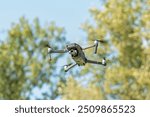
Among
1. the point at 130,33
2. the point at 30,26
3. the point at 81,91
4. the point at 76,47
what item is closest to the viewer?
the point at 76,47

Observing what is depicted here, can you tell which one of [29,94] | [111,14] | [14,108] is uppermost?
[14,108]

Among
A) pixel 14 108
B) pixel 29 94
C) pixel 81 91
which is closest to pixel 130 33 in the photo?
pixel 81 91

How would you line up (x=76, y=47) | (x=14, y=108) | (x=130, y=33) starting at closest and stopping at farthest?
(x=76, y=47) → (x=14, y=108) → (x=130, y=33)

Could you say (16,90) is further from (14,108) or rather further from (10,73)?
(14,108)

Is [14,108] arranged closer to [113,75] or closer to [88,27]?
[113,75]

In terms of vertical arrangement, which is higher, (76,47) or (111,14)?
(76,47)

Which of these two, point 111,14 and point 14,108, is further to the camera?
point 111,14
